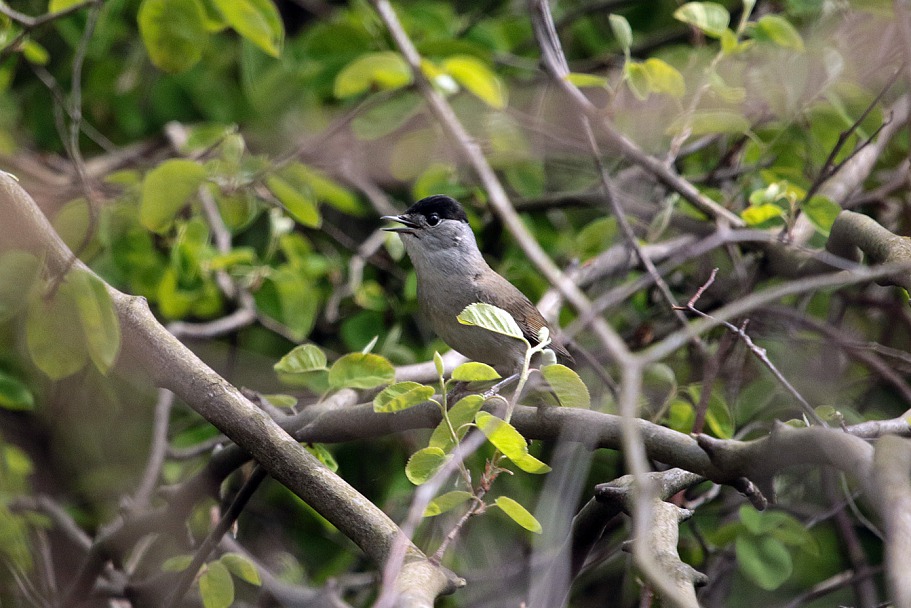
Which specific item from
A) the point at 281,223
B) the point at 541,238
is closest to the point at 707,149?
the point at 541,238

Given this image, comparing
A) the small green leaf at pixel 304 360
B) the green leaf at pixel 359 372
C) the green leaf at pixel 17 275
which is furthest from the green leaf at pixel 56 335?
the green leaf at pixel 359 372

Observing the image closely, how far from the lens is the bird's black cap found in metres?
4.07

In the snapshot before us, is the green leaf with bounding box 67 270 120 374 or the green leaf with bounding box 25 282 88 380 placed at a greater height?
the green leaf with bounding box 67 270 120 374

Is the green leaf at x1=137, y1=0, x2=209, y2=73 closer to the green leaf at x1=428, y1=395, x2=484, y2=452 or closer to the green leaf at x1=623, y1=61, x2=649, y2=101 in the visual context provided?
the green leaf at x1=623, y1=61, x2=649, y2=101

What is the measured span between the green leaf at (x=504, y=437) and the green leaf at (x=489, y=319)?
9.4 inches

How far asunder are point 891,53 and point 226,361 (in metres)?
3.38

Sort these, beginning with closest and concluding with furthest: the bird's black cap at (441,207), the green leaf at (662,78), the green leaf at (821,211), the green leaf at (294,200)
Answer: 1. the green leaf at (662,78)
2. the green leaf at (821,211)
3. the green leaf at (294,200)
4. the bird's black cap at (441,207)

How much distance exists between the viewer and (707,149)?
190 inches

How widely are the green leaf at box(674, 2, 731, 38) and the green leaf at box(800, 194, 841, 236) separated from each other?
2.31 ft

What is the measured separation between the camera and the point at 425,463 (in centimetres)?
210

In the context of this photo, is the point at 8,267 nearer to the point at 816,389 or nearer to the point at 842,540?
the point at 816,389

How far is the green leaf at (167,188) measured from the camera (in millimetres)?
3059

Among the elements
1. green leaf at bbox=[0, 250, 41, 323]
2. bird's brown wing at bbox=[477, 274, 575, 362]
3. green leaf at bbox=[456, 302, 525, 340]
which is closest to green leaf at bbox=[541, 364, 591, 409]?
green leaf at bbox=[456, 302, 525, 340]

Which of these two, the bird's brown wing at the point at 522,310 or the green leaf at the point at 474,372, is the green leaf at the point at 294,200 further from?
the green leaf at the point at 474,372
